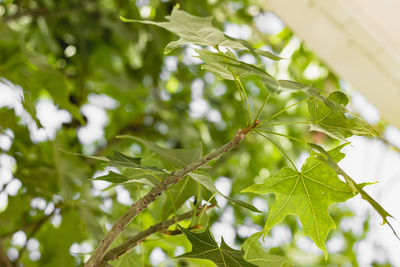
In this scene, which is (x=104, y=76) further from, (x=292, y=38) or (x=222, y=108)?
(x=292, y=38)

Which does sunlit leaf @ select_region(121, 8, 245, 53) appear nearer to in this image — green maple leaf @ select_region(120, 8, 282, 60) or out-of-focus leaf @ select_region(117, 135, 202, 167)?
green maple leaf @ select_region(120, 8, 282, 60)

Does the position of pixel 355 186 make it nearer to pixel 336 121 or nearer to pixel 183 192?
A: pixel 336 121

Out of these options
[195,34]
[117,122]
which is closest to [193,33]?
[195,34]

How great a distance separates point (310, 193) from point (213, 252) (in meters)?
0.10

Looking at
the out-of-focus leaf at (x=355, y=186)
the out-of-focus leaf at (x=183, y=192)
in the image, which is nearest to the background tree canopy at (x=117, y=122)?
the out-of-focus leaf at (x=183, y=192)

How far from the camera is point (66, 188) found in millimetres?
601

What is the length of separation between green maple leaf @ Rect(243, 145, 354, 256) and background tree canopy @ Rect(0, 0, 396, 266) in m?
0.04

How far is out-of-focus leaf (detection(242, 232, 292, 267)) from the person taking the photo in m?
0.37

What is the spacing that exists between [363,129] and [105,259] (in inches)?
8.8

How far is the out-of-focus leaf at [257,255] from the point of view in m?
0.37

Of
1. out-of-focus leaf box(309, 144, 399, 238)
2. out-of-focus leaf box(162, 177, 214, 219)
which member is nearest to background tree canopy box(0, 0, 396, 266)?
out-of-focus leaf box(162, 177, 214, 219)

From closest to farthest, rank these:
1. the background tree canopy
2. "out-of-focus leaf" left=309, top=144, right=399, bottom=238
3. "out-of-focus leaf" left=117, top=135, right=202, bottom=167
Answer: "out-of-focus leaf" left=309, top=144, right=399, bottom=238, "out-of-focus leaf" left=117, top=135, right=202, bottom=167, the background tree canopy

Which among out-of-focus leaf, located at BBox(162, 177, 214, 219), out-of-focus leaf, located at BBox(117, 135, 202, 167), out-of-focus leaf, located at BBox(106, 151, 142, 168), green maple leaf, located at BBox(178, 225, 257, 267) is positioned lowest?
out-of-focus leaf, located at BBox(162, 177, 214, 219)

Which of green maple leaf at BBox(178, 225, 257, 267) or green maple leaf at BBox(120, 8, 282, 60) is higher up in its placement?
green maple leaf at BBox(120, 8, 282, 60)
